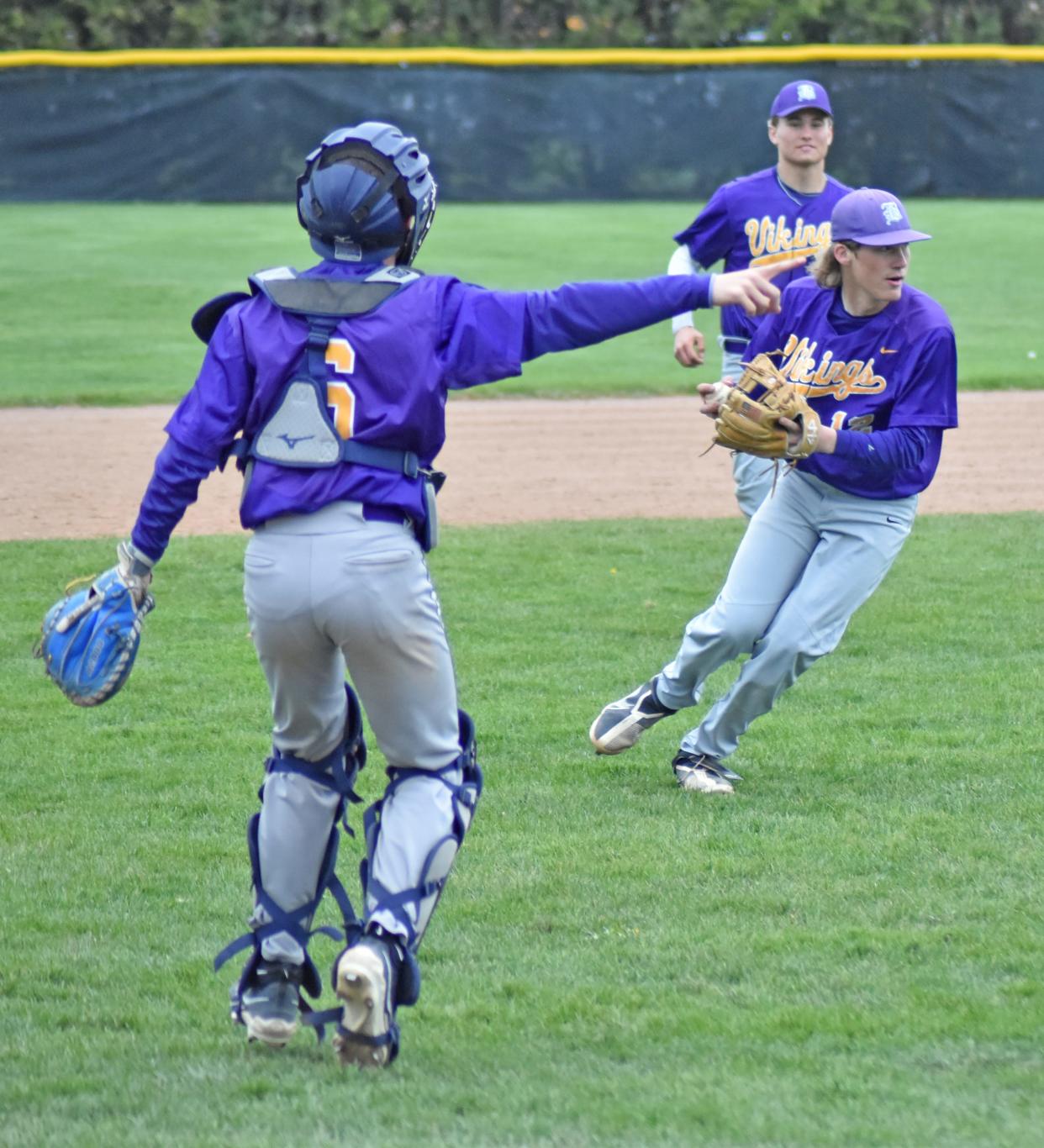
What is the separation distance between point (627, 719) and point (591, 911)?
54.9 inches

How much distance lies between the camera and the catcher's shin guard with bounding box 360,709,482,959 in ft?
11.3

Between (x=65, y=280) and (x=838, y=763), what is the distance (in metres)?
16.2

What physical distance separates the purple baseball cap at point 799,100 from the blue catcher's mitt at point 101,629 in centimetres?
→ 401

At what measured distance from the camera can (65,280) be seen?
20.1m

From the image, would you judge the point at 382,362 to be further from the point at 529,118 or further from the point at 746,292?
the point at 529,118

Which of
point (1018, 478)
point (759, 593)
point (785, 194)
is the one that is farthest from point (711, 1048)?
point (1018, 478)

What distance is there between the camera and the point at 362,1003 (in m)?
3.34

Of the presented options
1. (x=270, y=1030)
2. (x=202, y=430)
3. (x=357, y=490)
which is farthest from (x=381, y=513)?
(x=270, y=1030)

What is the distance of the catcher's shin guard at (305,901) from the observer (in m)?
3.57

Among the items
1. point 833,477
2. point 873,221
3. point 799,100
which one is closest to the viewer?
point 873,221

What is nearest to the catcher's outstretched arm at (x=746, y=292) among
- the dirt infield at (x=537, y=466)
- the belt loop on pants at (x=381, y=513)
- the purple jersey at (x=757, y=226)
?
the belt loop on pants at (x=381, y=513)

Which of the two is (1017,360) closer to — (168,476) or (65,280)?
(65,280)

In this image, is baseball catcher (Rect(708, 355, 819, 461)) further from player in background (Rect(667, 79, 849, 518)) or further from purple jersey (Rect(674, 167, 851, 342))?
purple jersey (Rect(674, 167, 851, 342))

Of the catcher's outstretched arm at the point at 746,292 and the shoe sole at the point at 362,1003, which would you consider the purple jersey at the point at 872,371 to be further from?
the shoe sole at the point at 362,1003
